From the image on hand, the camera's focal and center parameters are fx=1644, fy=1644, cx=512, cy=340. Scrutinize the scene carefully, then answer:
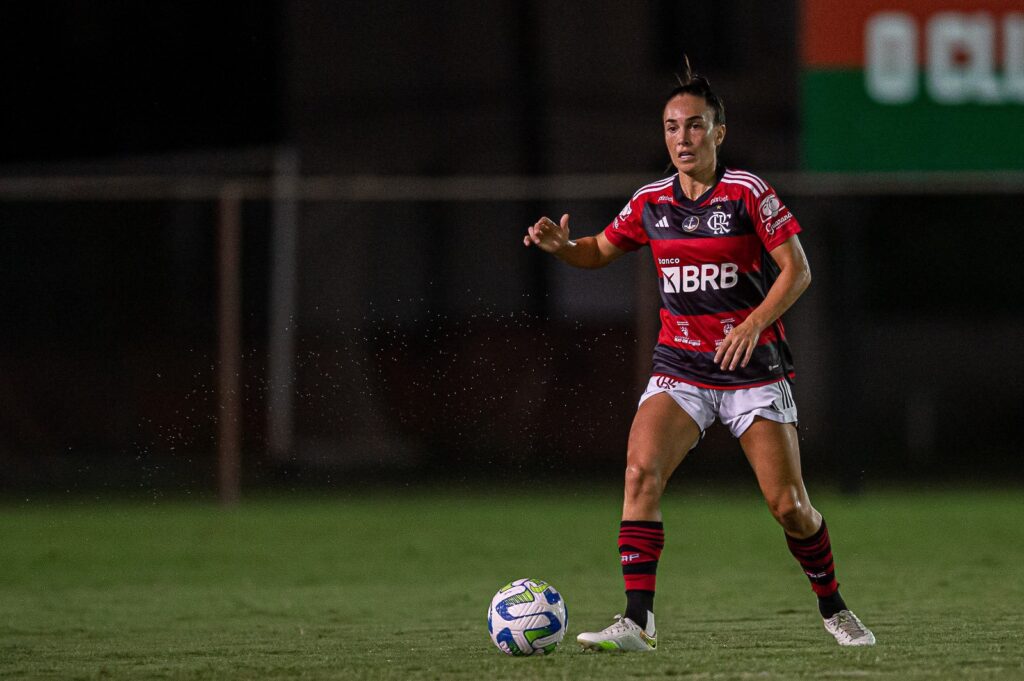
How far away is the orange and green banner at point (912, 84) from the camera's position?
1345cm

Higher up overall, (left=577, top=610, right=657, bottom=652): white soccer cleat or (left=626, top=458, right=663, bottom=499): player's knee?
(left=626, top=458, right=663, bottom=499): player's knee

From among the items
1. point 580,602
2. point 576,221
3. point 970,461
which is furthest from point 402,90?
point 580,602

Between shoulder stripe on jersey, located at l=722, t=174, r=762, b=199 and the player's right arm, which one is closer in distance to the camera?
shoulder stripe on jersey, located at l=722, t=174, r=762, b=199

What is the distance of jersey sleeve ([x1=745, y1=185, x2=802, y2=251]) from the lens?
614 cm

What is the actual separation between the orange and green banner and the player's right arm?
7088 millimetres

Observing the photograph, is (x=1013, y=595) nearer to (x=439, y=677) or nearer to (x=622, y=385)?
(x=439, y=677)

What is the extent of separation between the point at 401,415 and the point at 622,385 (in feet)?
6.18

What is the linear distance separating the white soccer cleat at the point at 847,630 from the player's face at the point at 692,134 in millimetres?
1767

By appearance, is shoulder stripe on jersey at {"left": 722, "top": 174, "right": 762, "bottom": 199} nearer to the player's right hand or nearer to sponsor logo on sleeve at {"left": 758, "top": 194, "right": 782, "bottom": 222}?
sponsor logo on sleeve at {"left": 758, "top": 194, "right": 782, "bottom": 222}

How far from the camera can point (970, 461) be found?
1827 centimetres

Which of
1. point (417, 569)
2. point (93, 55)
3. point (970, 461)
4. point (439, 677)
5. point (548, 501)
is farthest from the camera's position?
point (93, 55)

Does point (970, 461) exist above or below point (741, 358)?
below

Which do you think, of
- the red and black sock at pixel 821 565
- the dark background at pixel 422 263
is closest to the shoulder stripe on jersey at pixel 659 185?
the red and black sock at pixel 821 565

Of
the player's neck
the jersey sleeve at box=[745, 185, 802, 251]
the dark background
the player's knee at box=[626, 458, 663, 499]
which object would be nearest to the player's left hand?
the jersey sleeve at box=[745, 185, 802, 251]
